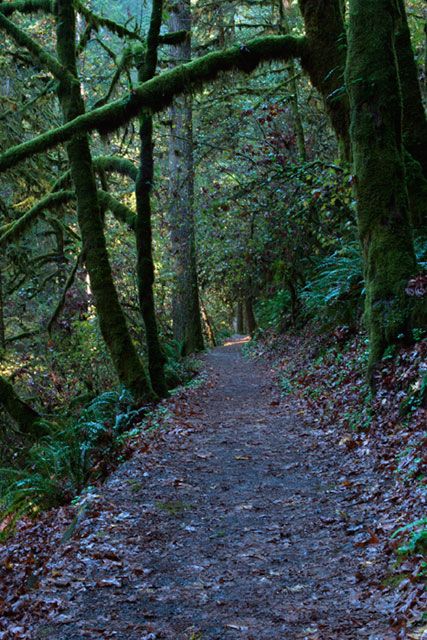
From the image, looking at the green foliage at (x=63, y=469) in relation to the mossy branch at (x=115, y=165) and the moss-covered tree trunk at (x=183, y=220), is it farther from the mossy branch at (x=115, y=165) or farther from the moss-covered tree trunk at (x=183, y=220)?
the moss-covered tree trunk at (x=183, y=220)

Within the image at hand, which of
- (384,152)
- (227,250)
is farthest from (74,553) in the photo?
(227,250)

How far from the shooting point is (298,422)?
30.1 feet

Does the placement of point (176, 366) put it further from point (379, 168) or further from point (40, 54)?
point (379, 168)

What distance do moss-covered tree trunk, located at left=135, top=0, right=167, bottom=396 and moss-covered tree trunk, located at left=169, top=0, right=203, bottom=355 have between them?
4.75 meters

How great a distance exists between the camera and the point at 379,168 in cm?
766

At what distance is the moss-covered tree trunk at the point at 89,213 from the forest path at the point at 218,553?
337 centimetres

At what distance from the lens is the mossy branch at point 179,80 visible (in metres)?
9.67

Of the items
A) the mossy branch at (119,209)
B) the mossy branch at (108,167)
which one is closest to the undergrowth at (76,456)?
the mossy branch at (119,209)

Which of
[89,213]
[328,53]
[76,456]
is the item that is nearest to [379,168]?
[328,53]

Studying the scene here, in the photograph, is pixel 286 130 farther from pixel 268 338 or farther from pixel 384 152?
pixel 384 152

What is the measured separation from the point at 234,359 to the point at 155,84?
12082mm

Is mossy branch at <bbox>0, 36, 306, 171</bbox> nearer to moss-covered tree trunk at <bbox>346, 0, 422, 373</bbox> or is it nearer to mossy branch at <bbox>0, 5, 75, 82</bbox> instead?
mossy branch at <bbox>0, 5, 75, 82</bbox>

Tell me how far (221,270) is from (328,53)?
11.2 metres

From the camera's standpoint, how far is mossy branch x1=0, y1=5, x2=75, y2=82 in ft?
35.6
